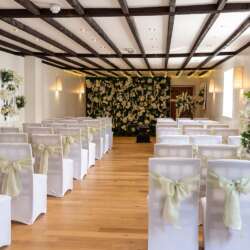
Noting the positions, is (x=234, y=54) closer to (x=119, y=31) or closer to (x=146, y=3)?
(x=119, y=31)

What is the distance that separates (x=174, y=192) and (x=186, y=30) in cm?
422

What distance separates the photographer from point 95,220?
4230 millimetres

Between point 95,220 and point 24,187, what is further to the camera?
point 95,220

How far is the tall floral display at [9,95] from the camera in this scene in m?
8.11

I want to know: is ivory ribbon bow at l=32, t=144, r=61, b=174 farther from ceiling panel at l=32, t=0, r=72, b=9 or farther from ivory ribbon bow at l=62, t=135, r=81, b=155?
ceiling panel at l=32, t=0, r=72, b=9

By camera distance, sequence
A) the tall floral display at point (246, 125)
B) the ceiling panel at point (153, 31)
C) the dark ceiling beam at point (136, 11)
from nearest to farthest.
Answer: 1. the tall floral display at point (246, 125)
2. the dark ceiling beam at point (136, 11)
3. the ceiling panel at point (153, 31)

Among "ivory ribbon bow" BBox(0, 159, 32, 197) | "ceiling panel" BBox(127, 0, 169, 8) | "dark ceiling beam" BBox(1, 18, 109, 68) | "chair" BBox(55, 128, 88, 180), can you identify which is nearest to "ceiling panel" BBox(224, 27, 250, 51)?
"ceiling panel" BBox(127, 0, 169, 8)

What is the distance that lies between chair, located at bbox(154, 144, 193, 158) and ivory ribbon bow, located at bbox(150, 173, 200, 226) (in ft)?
3.71

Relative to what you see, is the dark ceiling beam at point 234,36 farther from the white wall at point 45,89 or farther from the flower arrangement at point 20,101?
the flower arrangement at point 20,101

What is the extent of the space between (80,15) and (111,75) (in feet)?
34.9

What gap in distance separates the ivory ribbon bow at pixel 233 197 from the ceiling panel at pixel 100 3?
2.95m

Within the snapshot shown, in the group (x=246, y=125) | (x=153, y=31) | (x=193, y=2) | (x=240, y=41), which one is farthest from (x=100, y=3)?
(x=240, y=41)

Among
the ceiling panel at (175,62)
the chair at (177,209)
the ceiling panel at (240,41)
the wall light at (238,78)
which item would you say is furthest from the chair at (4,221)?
the ceiling panel at (175,62)

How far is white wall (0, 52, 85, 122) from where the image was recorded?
371 inches
